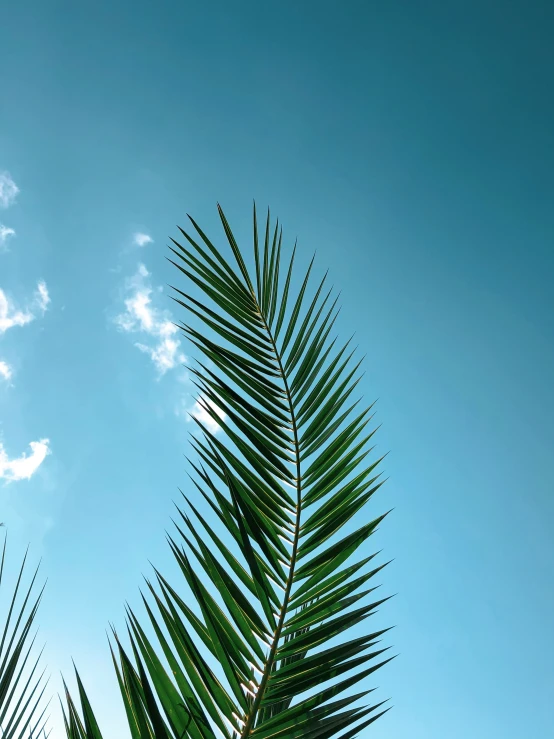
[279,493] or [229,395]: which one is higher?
[229,395]

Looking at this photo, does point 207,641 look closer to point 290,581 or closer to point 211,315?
point 290,581

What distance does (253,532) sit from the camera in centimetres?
100

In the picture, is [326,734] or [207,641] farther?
[207,641]

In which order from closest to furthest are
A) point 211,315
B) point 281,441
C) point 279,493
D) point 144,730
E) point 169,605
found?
point 144,730, point 169,605, point 279,493, point 281,441, point 211,315

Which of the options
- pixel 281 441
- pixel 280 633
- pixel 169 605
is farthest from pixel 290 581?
pixel 281 441

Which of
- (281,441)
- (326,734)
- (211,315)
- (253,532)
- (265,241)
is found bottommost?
(326,734)

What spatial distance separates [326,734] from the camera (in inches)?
31.3

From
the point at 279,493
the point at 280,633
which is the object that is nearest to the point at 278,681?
the point at 280,633

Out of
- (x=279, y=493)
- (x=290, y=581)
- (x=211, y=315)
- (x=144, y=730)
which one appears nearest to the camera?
(x=144, y=730)

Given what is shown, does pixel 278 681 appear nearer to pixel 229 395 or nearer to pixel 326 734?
pixel 326 734

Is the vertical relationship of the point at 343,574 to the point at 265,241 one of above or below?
below

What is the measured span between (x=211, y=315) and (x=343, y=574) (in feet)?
2.36

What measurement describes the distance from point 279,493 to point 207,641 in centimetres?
34

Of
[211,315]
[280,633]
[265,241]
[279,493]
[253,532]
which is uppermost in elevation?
[265,241]
